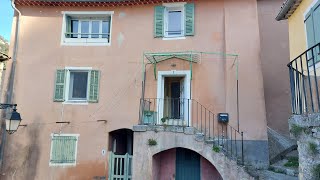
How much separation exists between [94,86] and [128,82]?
148cm

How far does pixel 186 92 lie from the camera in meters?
12.0

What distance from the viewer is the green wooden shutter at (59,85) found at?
1246 cm

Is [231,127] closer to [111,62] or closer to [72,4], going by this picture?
[111,62]

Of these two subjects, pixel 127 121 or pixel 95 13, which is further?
pixel 95 13

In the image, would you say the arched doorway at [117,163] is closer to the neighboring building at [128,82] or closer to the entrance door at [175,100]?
the neighboring building at [128,82]

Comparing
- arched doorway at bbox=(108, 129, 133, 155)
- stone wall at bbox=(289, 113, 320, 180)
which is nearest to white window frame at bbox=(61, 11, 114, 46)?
arched doorway at bbox=(108, 129, 133, 155)

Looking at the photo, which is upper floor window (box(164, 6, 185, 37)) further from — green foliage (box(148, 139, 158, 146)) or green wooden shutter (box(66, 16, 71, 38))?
green foliage (box(148, 139, 158, 146))

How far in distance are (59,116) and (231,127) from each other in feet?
23.4

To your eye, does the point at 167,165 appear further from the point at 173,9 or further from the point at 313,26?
the point at 313,26

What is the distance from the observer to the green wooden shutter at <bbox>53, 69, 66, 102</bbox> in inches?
491

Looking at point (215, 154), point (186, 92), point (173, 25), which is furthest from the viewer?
point (173, 25)

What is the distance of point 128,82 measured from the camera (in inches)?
487

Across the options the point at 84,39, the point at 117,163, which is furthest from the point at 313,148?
the point at 84,39

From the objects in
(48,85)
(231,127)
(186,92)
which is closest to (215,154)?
(231,127)
